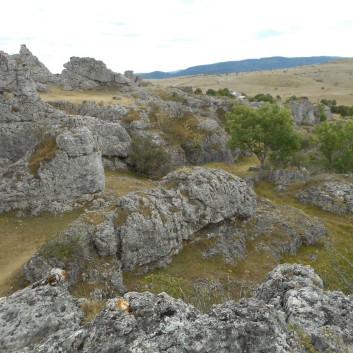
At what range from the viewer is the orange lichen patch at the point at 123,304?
10698 millimetres

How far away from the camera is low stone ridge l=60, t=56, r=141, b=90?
80.4 meters

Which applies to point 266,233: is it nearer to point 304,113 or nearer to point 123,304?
point 123,304

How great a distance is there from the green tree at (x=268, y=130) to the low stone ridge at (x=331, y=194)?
27.4 feet

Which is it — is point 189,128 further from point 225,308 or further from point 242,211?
point 225,308

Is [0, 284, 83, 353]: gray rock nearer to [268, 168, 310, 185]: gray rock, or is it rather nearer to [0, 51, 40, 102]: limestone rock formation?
[0, 51, 40, 102]: limestone rock formation

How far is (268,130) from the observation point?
57312mm

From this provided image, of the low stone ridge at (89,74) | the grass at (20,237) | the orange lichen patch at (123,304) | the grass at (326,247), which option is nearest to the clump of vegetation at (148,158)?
the grass at (326,247)

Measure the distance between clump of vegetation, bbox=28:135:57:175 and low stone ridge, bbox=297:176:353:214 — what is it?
34437 millimetres

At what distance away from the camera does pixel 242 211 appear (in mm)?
35781

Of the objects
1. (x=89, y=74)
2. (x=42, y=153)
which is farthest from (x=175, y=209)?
(x=89, y=74)

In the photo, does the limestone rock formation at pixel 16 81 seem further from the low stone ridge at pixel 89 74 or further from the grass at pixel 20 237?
the low stone ridge at pixel 89 74

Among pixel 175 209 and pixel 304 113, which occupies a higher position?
pixel 175 209

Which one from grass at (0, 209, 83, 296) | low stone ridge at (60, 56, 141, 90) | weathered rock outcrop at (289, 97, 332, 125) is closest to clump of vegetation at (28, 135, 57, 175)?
grass at (0, 209, 83, 296)

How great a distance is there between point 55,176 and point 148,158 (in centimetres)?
1897
